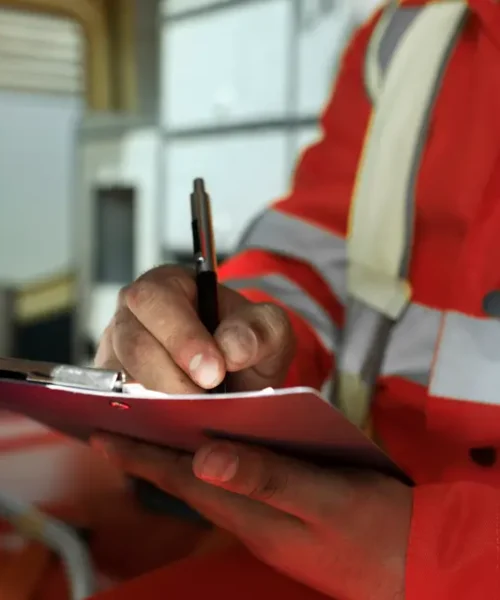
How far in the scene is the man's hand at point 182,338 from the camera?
26 centimetres

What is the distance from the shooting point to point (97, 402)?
0.76ft

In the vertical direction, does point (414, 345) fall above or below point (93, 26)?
below

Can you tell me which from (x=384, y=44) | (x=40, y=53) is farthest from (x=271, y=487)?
(x=40, y=53)

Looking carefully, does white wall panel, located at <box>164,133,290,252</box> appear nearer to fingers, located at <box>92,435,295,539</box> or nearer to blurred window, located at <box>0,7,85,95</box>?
blurred window, located at <box>0,7,85,95</box>

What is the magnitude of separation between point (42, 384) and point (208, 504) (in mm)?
84

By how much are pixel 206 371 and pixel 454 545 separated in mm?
101

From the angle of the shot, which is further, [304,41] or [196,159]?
[196,159]

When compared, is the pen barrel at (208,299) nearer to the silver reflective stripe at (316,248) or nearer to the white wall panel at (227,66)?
the silver reflective stripe at (316,248)

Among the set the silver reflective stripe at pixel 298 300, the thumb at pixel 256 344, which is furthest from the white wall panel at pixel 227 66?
the thumb at pixel 256 344

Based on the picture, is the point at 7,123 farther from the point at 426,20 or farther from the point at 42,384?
the point at 42,384

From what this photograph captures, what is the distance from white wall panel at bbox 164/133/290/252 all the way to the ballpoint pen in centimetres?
76

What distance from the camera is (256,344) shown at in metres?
0.27

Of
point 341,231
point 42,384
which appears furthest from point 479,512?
point 341,231

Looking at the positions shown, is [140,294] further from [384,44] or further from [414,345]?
[384,44]
